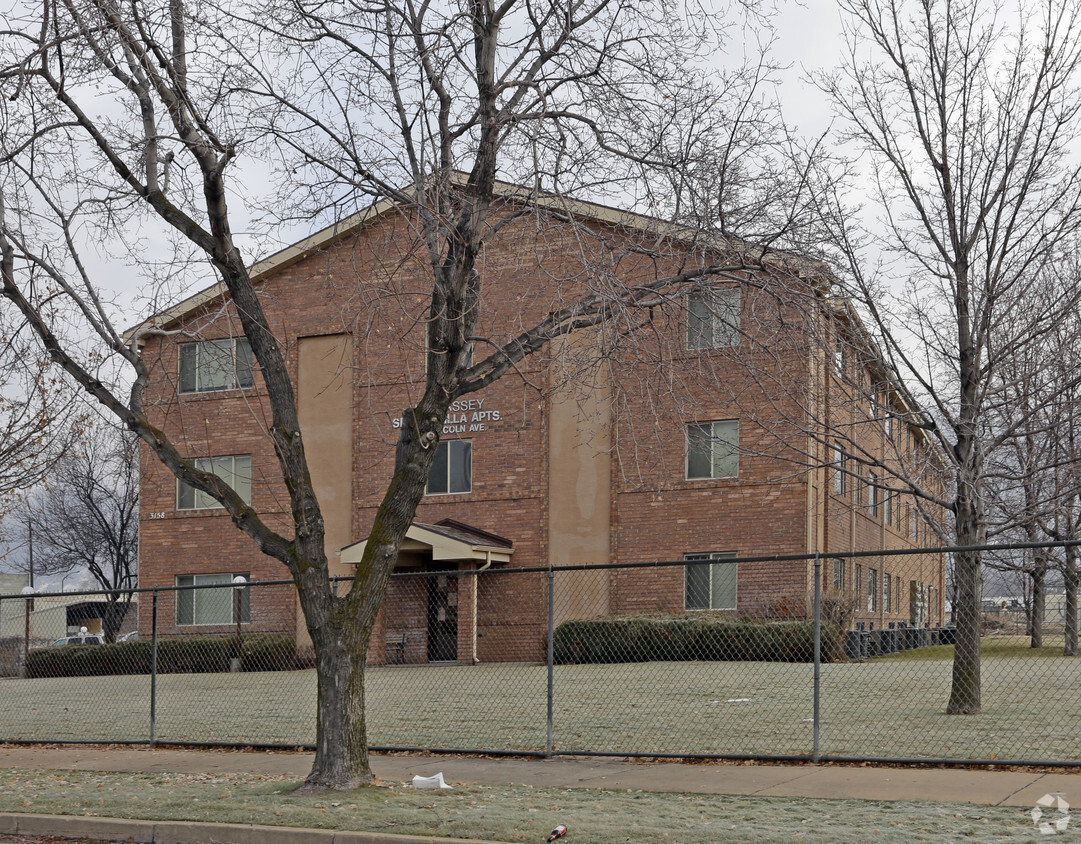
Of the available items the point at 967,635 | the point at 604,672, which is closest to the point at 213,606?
the point at 604,672

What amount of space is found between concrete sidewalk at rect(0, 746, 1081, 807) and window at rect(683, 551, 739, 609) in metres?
15.2

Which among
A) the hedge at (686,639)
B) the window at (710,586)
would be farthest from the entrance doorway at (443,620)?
the window at (710,586)

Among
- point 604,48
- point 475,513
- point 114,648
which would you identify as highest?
point 604,48

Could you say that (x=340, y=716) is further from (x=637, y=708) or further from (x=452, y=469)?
(x=452, y=469)

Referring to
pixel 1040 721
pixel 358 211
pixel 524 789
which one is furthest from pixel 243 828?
pixel 1040 721

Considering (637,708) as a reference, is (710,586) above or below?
above

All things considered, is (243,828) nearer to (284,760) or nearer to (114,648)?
(284,760)

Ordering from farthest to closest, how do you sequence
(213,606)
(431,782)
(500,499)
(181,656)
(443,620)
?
(213,606)
(443,620)
(500,499)
(181,656)
(431,782)

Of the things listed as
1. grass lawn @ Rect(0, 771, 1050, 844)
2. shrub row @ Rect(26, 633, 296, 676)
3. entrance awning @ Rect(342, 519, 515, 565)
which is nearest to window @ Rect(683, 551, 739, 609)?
entrance awning @ Rect(342, 519, 515, 565)

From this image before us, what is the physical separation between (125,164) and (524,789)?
650cm

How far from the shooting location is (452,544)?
1064 inches

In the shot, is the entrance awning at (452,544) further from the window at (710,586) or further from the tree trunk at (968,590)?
the tree trunk at (968,590)

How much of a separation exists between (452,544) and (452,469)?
325 centimetres

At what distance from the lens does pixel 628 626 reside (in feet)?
81.3
